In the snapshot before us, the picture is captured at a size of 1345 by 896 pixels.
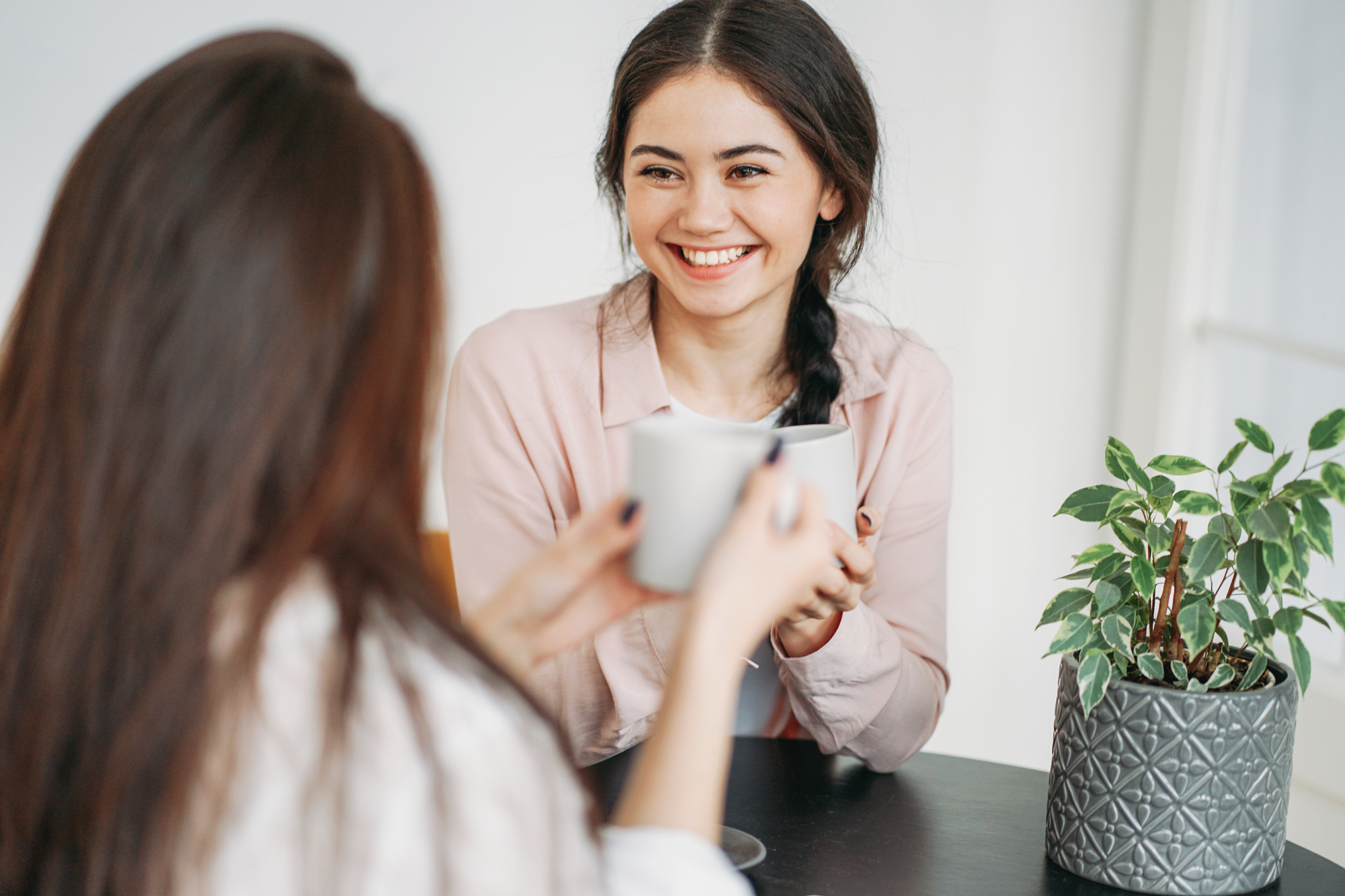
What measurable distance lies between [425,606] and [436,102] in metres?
2.02

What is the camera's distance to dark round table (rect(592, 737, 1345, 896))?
39.0 inches

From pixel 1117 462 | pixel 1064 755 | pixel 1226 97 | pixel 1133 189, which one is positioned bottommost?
pixel 1064 755

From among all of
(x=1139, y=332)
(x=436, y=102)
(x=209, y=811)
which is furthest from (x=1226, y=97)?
(x=209, y=811)

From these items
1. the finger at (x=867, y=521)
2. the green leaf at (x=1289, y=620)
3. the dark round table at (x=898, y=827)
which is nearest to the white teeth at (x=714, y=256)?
the finger at (x=867, y=521)

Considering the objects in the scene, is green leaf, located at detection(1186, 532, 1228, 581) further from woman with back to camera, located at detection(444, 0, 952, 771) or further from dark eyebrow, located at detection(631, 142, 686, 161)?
dark eyebrow, located at detection(631, 142, 686, 161)

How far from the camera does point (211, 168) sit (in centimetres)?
60

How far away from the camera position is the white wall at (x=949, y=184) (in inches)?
92.4

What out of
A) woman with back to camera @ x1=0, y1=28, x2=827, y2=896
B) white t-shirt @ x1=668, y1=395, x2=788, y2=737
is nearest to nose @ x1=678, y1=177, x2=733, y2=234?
white t-shirt @ x1=668, y1=395, x2=788, y2=737

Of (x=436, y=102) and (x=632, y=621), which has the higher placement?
(x=436, y=102)

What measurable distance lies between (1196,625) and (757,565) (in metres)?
0.41

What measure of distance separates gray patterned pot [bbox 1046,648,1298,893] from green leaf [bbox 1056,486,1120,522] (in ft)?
0.42

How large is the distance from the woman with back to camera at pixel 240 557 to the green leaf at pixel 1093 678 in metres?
0.42

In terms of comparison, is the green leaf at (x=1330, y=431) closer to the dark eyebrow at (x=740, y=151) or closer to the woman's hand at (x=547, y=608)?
the woman's hand at (x=547, y=608)

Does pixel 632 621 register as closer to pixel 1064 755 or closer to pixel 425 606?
pixel 1064 755
